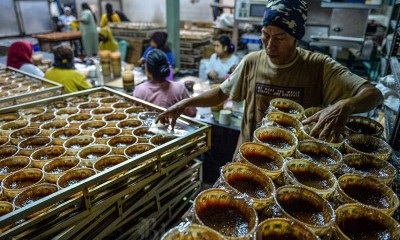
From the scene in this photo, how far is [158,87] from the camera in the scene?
3697 mm

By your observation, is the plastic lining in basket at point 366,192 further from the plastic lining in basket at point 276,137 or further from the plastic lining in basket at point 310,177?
the plastic lining in basket at point 276,137

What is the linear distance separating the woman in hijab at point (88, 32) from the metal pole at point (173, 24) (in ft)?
15.4

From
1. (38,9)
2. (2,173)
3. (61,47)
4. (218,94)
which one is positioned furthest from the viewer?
(38,9)

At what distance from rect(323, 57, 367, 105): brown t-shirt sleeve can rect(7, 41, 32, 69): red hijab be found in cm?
481

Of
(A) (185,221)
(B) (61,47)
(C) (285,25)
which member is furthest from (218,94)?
(B) (61,47)

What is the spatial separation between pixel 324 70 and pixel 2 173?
230 centimetres

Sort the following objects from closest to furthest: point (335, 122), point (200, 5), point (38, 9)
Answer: point (335, 122) → point (38, 9) → point (200, 5)

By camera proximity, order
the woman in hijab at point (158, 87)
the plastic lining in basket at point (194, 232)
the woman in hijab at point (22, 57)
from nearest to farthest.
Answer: the plastic lining in basket at point (194, 232)
the woman in hijab at point (158, 87)
the woman in hijab at point (22, 57)

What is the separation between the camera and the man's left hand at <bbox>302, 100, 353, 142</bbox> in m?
1.47

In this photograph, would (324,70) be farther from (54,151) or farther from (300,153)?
(54,151)

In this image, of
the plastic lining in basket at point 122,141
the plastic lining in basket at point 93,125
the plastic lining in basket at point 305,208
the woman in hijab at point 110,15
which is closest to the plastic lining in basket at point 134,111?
the plastic lining in basket at point 93,125

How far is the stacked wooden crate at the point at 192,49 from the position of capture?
802cm

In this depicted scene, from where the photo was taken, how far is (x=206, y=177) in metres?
4.45

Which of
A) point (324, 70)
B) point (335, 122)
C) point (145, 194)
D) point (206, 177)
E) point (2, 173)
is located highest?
point (324, 70)
